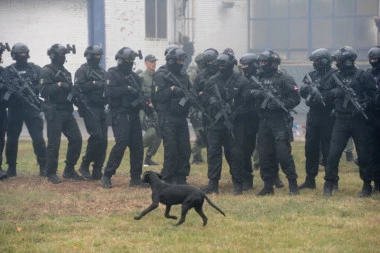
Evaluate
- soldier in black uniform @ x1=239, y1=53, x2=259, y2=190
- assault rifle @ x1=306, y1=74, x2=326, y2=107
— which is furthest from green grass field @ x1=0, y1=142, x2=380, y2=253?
assault rifle @ x1=306, y1=74, x2=326, y2=107

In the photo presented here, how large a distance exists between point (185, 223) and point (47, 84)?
14.6ft

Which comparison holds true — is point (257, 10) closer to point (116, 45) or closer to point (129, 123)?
point (116, 45)

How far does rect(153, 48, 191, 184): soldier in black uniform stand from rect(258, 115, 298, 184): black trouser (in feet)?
4.41

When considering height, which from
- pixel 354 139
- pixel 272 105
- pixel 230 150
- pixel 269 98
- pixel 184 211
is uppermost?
pixel 269 98

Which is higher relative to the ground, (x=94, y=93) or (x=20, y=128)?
(x=94, y=93)

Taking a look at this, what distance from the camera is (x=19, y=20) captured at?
30.0m

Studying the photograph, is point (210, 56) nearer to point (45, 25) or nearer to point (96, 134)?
point (96, 134)

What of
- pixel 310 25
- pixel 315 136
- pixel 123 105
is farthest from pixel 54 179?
pixel 310 25

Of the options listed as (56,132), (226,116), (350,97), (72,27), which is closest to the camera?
(350,97)

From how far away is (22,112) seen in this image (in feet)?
44.4

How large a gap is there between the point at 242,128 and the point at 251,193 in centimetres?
105

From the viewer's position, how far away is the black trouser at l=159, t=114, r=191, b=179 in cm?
1224

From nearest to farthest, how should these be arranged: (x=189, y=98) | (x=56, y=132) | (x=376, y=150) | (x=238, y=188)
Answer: (x=376, y=150) < (x=238, y=188) < (x=189, y=98) < (x=56, y=132)

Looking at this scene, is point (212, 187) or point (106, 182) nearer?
point (212, 187)
